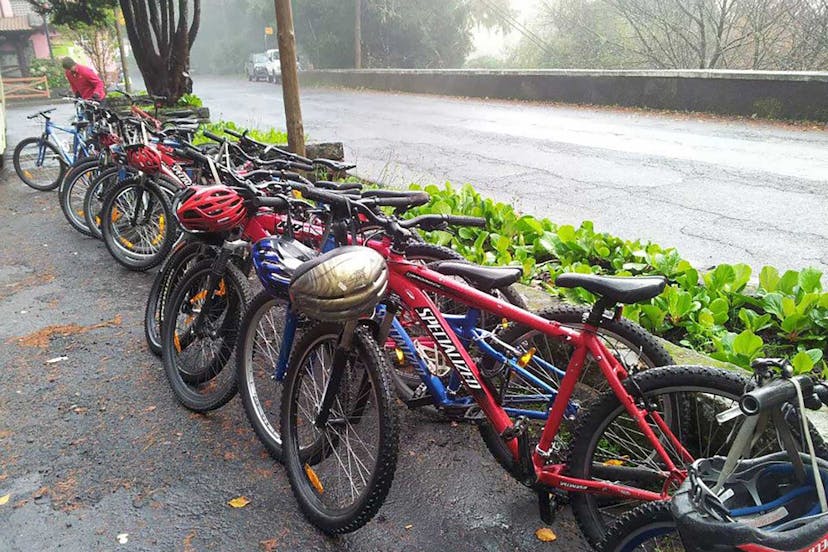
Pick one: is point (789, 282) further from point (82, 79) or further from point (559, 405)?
point (82, 79)

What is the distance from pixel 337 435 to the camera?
9.30 ft

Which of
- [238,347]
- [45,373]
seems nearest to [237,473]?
[238,347]

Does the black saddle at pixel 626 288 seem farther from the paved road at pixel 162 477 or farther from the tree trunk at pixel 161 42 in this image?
the tree trunk at pixel 161 42

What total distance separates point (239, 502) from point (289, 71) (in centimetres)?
482

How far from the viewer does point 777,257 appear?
5.27 m

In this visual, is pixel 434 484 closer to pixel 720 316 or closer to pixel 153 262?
pixel 720 316

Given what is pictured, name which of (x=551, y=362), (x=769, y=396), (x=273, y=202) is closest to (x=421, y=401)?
(x=551, y=362)

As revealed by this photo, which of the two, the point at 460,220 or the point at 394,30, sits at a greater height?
the point at 394,30

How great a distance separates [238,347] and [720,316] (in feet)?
8.14

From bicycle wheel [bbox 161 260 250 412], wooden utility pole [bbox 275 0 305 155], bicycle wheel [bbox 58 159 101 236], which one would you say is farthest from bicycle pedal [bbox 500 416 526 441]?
bicycle wheel [bbox 58 159 101 236]

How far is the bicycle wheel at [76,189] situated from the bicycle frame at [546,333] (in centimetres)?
547

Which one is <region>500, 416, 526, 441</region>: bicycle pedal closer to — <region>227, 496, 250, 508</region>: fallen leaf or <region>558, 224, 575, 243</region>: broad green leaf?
<region>227, 496, 250, 508</region>: fallen leaf

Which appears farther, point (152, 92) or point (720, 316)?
point (152, 92)

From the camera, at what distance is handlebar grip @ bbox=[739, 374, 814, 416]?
4.90 feet
